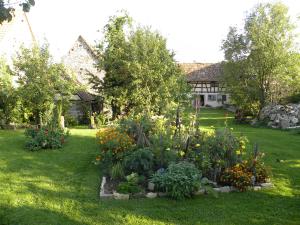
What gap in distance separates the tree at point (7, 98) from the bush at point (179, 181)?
14894 millimetres

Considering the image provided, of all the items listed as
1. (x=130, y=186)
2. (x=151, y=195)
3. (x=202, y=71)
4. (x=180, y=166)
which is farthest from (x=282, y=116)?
(x=202, y=71)

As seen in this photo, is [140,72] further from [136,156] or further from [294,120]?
[136,156]

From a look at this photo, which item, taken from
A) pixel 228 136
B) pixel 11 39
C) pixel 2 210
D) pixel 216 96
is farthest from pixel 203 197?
pixel 216 96

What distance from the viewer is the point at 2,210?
7.25 metres

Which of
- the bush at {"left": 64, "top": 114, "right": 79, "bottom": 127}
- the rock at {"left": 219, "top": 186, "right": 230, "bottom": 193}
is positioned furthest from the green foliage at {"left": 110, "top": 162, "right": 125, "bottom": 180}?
the bush at {"left": 64, "top": 114, "right": 79, "bottom": 127}

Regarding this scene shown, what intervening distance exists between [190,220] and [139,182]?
2016mm

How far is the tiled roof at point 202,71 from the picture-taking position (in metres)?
50.2

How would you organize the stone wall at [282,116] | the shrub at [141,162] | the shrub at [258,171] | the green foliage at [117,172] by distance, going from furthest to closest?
the stone wall at [282,116], the green foliage at [117,172], the shrub at [258,171], the shrub at [141,162]

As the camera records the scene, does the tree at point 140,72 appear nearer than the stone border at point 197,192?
No

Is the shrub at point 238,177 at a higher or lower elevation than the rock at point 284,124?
lower

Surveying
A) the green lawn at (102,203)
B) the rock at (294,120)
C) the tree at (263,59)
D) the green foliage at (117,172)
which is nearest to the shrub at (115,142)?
the green lawn at (102,203)

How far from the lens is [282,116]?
918 inches

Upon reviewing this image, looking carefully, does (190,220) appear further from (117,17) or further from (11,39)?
(11,39)

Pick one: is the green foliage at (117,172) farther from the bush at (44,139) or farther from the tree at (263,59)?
the tree at (263,59)
